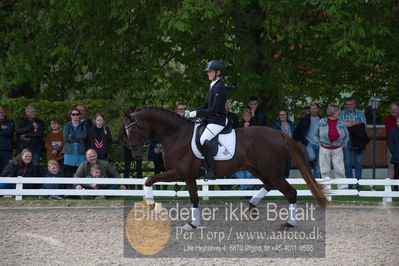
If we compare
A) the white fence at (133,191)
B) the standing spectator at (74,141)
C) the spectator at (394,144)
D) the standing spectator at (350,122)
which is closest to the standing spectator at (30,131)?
the standing spectator at (74,141)

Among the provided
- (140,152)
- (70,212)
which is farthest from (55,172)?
(140,152)

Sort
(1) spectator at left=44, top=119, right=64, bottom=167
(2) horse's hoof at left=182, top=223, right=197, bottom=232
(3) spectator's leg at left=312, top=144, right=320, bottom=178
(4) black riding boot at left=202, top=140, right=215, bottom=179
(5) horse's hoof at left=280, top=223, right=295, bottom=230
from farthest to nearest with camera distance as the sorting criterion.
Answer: (3) spectator's leg at left=312, top=144, right=320, bottom=178 → (1) spectator at left=44, top=119, right=64, bottom=167 → (4) black riding boot at left=202, top=140, right=215, bottom=179 → (5) horse's hoof at left=280, top=223, right=295, bottom=230 → (2) horse's hoof at left=182, top=223, right=197, bottom=232

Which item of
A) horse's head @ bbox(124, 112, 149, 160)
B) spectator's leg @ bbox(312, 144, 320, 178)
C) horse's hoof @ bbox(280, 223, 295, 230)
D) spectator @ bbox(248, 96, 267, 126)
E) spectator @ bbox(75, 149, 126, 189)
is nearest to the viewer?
horse's hoof @ bbox(280, 223, 295, 230)

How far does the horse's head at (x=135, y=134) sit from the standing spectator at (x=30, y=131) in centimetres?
465

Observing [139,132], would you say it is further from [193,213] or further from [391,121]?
[391,121]

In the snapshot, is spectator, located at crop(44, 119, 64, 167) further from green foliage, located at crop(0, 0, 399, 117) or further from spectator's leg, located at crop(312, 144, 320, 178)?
spectator's leg, located at crop(312, 144, 320, 178)

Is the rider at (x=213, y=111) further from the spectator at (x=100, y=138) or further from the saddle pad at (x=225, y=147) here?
the spectator at (x=100, y=138)

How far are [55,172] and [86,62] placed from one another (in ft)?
14.6

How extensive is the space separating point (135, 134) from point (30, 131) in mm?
4974

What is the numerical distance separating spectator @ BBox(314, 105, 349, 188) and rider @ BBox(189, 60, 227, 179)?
4.28 m

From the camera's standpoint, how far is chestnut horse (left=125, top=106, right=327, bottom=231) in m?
11.3

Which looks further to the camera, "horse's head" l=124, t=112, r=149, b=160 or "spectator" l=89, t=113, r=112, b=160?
"spectator" l=89, t=113, r=112, b=160

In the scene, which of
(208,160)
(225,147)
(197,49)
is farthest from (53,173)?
(225,147)

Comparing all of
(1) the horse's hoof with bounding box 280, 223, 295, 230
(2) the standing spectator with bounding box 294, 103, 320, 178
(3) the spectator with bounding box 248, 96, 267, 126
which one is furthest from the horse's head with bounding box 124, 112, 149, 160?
(2) the standing spectator with bounding box 294, 103, 320, 178
